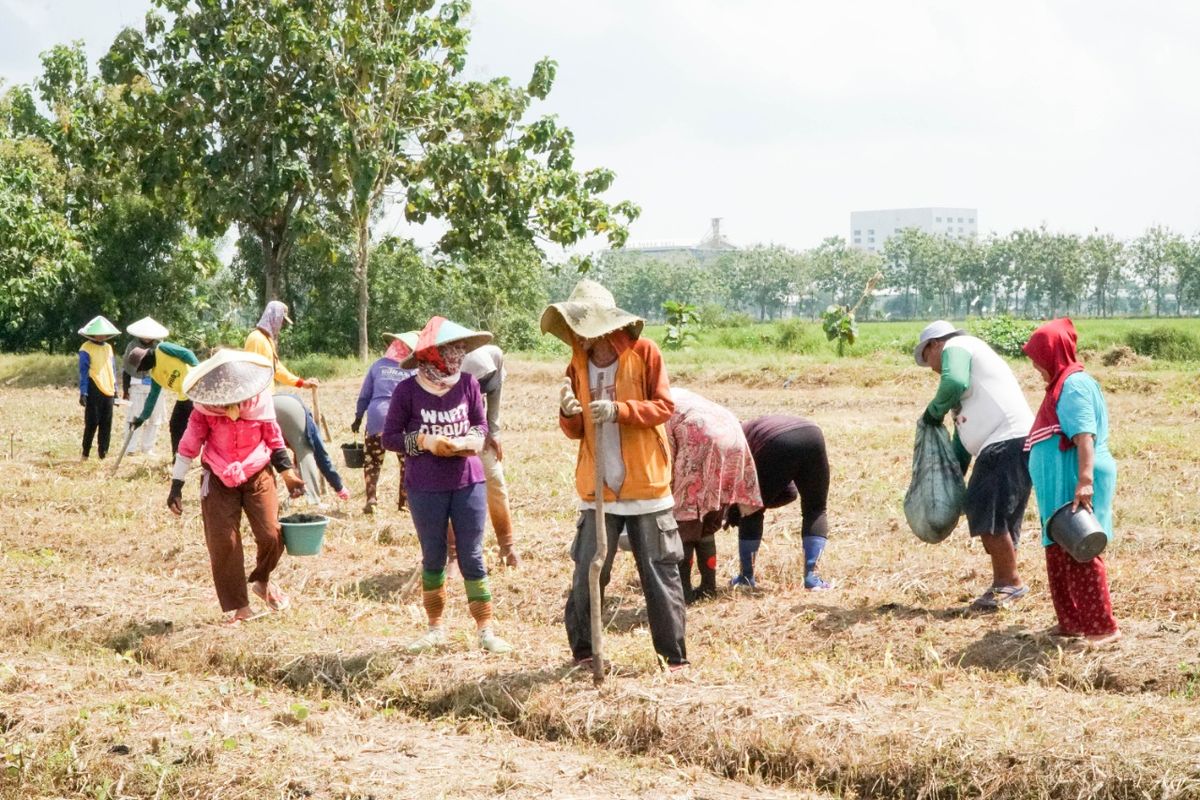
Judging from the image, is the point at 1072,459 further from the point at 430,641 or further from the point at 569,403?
the point at 430,641

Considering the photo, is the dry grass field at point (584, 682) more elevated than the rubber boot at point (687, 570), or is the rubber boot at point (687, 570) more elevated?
the rubber boot at point (687, 570)

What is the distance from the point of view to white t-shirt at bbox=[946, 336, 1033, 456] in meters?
7.08

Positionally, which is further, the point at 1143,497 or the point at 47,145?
the point at 47,145

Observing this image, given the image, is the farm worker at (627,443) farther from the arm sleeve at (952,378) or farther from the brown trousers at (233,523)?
the brown trousers at (233,523)

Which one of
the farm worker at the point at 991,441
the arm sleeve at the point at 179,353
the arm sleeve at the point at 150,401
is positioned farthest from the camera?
the arm sleeve at the point at 150,401

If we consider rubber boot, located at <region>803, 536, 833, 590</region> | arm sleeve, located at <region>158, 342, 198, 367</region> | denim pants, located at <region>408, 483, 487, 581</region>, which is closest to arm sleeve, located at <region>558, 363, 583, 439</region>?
denim pants, located at <region>408, 483, 487, 581</region>

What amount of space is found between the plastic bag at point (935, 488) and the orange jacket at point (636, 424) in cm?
213

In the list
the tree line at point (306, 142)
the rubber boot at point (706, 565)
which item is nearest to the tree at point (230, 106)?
the tree line at point (306, 142)

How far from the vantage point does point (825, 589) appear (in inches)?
312

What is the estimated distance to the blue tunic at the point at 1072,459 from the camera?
6.20 meters

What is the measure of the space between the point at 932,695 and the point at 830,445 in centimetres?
929

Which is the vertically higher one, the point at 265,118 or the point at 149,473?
the point at 265,118

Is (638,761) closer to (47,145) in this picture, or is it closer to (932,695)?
(932,695)

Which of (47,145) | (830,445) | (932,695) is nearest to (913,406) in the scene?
(830,445)
